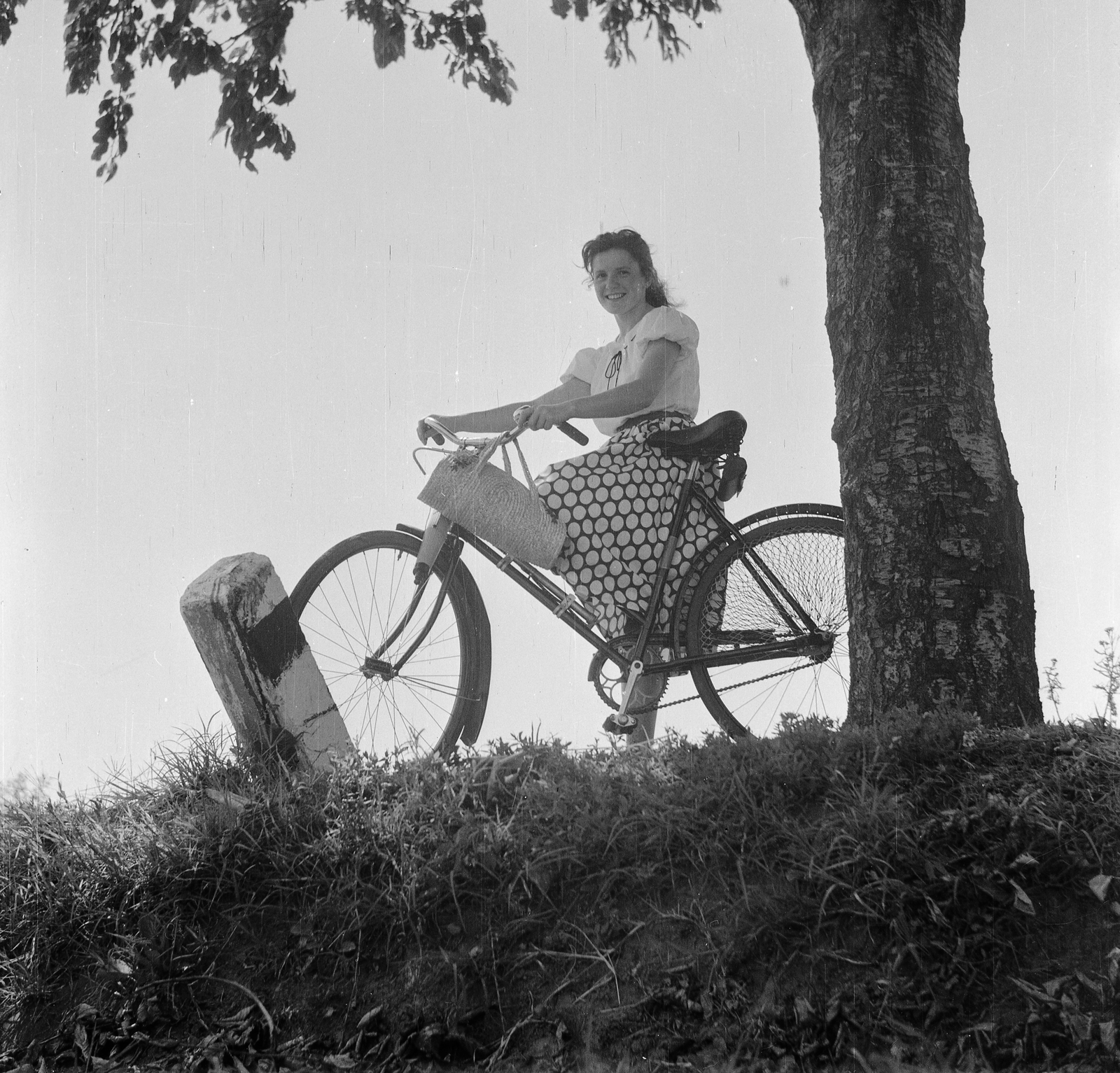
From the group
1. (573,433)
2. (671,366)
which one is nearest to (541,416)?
(573,433)

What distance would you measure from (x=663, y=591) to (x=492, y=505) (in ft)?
2.59

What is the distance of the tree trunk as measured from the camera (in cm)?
338

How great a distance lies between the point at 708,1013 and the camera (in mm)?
2385

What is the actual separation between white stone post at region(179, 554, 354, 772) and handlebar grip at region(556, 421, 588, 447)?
1651mm

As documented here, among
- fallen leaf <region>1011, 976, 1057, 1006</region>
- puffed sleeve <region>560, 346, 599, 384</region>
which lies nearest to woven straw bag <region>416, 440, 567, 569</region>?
puffed sleeve <region>560, 346, 599, 384</region>

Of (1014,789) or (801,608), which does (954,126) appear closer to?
(801,608)

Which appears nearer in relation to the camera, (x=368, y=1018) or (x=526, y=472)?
(x=368, y=1018)

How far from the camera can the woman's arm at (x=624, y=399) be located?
4.39m

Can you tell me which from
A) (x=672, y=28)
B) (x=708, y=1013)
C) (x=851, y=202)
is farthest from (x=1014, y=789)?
(x=672, y=28)

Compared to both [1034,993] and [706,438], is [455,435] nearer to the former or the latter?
[706,438]

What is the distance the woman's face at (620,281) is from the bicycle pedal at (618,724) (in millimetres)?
1724

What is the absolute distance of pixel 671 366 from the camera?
4.53 metres

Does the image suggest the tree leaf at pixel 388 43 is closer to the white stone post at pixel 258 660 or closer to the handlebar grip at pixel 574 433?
the handlebar grip at pixel 574 433

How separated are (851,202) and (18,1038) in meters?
3.51
